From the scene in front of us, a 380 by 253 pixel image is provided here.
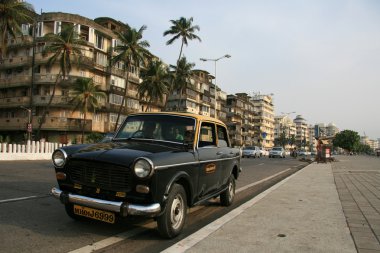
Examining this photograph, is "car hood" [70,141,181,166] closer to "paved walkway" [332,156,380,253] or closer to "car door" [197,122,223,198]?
"car door" [197,122,223,198]

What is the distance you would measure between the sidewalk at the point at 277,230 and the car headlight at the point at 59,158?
1.99 meters

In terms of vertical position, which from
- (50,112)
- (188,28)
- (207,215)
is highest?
(188,28)

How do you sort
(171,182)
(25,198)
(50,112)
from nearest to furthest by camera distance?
1. (171,182)
2. (25,198)
3. (50,112)

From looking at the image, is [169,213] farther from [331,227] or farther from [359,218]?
[359,218]

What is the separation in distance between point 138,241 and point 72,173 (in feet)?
4.37

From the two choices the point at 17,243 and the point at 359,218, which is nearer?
the point at 17,243

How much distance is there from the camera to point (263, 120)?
454 ft

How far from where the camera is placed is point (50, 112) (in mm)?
46688

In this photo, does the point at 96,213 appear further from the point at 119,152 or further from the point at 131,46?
the point at 131,46

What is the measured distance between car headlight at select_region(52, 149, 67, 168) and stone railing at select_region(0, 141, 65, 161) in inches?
750

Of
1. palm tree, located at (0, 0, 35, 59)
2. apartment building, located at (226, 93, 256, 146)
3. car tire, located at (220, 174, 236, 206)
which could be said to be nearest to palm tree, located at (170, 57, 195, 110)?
palm tree, located at (0, 0, 35, 59)

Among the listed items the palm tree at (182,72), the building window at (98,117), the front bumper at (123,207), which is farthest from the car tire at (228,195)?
the palm tree at (182,72)

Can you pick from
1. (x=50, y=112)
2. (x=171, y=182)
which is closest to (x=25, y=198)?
(x=171, y=182)

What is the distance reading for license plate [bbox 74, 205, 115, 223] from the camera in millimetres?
4660
